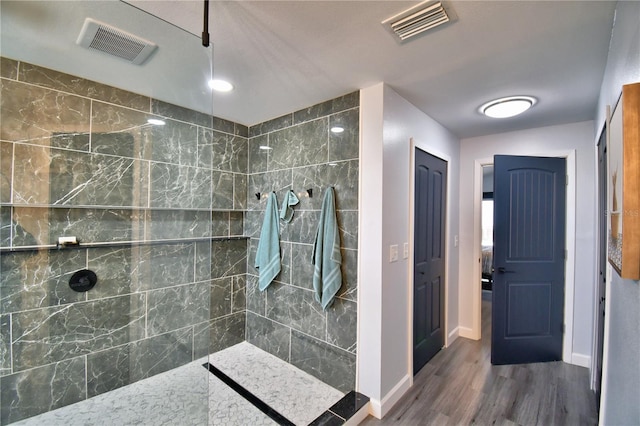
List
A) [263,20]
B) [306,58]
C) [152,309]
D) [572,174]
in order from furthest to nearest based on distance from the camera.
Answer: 1. [572,174]
2. [152,309]
3. [306,58]
4. [263,20]

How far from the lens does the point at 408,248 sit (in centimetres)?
234

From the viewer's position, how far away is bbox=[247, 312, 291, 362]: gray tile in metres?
2.63

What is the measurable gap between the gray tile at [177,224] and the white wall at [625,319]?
264 centimetres

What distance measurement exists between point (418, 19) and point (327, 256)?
162cm

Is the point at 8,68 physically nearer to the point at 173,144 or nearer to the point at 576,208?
the point at 173,144

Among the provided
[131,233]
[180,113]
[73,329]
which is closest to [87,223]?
[131,233]

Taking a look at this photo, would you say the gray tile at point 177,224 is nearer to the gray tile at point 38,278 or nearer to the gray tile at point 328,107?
the gray tile at point 38,278

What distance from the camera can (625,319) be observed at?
1.04 meters

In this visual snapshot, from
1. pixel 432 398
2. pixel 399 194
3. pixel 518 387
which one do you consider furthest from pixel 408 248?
pixel 518 387

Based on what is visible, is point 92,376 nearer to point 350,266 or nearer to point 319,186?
point 350,266

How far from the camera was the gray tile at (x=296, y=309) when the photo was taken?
2365 mm

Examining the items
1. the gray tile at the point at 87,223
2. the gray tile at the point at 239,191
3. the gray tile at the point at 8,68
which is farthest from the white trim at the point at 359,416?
the gray tile at the point at 8,68

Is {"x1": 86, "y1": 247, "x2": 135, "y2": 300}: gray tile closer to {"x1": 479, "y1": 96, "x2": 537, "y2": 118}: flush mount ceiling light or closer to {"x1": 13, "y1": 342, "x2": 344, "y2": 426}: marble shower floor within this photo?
{"x1": 13, "y1": 342, "x2": 344, "y2": 426}: marble shower floor

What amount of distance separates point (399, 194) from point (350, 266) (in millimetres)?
707
